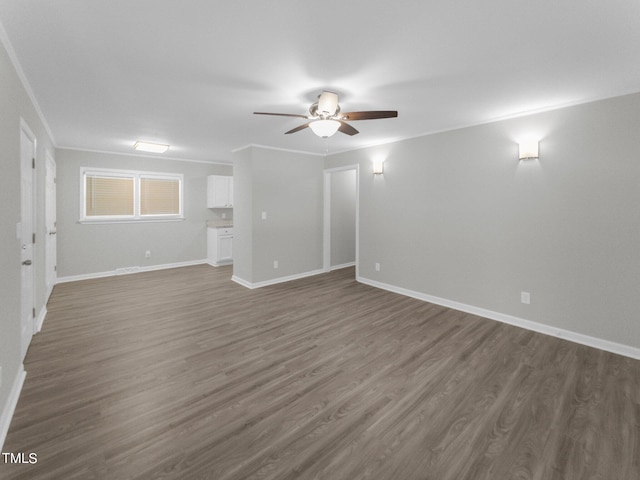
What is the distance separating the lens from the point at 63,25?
5.85 ft

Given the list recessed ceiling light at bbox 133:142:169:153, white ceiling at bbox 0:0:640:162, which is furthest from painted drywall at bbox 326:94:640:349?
recessed ceiling light at bbox 133:142:169:153

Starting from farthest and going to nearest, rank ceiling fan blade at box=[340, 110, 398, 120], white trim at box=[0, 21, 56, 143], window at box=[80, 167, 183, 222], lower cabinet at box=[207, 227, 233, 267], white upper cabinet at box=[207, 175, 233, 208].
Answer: white upper cabinet at box=[207, 175, 233, 208], lower cabinet at box=[207, 227, 233, 267], window at box=[80, 167, 183, 222], ceiling fan blade at box=[340, 110, 398, 120], white trim at box=[0, 21, 56, 143]

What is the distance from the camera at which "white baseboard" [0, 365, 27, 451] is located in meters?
1.75

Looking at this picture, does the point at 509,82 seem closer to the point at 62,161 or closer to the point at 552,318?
the point at 552,318

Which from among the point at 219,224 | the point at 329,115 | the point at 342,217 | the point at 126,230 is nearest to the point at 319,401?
the point at 329,115

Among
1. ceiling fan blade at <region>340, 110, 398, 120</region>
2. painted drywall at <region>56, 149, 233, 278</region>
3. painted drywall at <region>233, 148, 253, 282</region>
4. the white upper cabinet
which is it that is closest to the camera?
ceiling fan blade at <region>340, 110, 398, 120</region>

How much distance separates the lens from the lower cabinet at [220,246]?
671 cm

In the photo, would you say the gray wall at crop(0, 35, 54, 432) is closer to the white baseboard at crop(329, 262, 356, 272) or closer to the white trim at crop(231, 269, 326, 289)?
the white trim at crop(231, 269, 326, 289)

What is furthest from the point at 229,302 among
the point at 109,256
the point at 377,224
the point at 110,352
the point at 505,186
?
the point at 505,186

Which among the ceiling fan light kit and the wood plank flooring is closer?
the wood plank flooring

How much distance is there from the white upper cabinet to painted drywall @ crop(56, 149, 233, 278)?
0.52ft

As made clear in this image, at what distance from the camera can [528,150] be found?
3.28m

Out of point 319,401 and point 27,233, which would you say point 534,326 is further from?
point 27,233

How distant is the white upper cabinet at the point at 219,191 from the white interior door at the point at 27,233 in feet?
12.5
